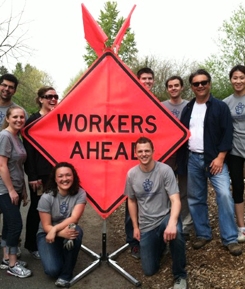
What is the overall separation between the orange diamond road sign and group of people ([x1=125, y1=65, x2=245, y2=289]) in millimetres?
246

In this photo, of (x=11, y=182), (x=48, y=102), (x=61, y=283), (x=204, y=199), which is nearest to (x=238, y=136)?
(x=204, y=199)

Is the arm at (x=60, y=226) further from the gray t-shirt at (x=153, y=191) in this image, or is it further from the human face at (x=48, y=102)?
the human face at (x=48, y=102)

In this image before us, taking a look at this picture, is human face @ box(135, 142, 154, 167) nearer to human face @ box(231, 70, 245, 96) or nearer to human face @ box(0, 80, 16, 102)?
human face @ box(231, 70, 245, 96)

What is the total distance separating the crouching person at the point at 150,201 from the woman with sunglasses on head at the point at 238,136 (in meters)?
0.84

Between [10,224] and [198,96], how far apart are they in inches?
102

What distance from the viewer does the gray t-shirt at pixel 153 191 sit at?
147 inches

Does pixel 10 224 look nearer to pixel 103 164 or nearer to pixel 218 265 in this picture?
pixel 103 164

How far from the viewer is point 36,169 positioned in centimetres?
427

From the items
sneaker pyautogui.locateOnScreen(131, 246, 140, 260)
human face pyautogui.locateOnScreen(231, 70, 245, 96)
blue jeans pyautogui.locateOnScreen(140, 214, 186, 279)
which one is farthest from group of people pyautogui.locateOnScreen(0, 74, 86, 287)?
human face pyautogui.locateOnScreen(231, 70, 245, 96)

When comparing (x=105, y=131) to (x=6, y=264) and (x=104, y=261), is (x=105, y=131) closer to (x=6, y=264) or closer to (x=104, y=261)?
(x=104, y=261)

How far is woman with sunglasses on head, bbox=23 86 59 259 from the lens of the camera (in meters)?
4.22

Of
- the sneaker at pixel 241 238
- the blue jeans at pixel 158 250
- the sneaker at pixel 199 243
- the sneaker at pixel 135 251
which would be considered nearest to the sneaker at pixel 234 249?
the sneaker at pixel 241 238

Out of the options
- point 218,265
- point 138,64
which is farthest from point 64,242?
point 138,64

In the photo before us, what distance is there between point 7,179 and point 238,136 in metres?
2.64
